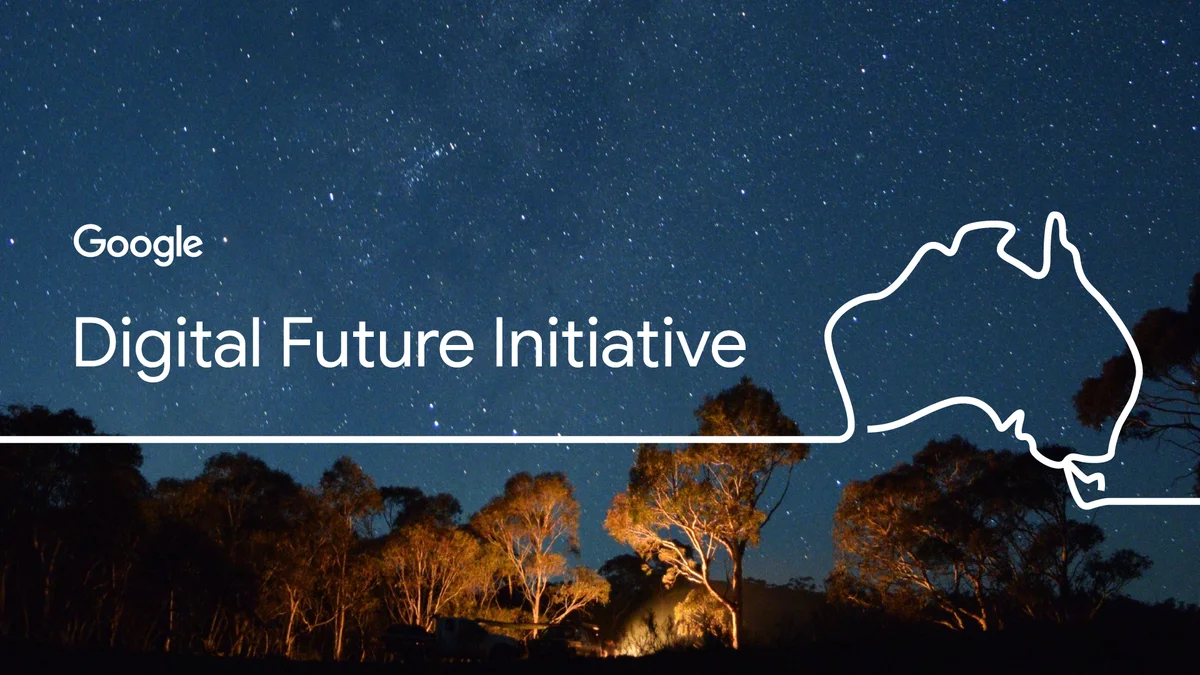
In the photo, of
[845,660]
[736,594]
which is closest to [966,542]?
[736,594]

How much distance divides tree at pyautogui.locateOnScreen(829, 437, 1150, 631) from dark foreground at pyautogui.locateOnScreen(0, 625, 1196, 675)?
1345 cm

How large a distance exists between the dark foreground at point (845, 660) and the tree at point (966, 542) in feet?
44.1

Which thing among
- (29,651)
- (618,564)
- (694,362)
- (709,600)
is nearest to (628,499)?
(709,600)

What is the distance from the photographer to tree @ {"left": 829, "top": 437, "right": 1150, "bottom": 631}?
26.0 metres

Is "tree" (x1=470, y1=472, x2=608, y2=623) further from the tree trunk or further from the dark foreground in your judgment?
the dark foreground

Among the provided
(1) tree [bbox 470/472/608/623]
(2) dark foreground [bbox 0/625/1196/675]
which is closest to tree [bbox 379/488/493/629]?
(1) tree [bbox 470/472/608/623]

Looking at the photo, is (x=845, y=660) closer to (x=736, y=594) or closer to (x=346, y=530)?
(x=736, y=594)

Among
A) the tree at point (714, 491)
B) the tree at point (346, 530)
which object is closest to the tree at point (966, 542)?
the tree at point (714, 491)

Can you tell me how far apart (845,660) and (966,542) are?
1709 centimetres

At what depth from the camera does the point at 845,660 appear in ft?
38.9

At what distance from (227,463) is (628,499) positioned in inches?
626

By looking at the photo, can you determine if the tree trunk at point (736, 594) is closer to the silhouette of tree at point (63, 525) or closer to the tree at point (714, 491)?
the tree at point (714, 491)

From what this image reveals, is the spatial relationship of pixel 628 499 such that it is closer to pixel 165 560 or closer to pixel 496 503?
pixel 496 503

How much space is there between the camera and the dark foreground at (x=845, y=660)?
36.1ft
